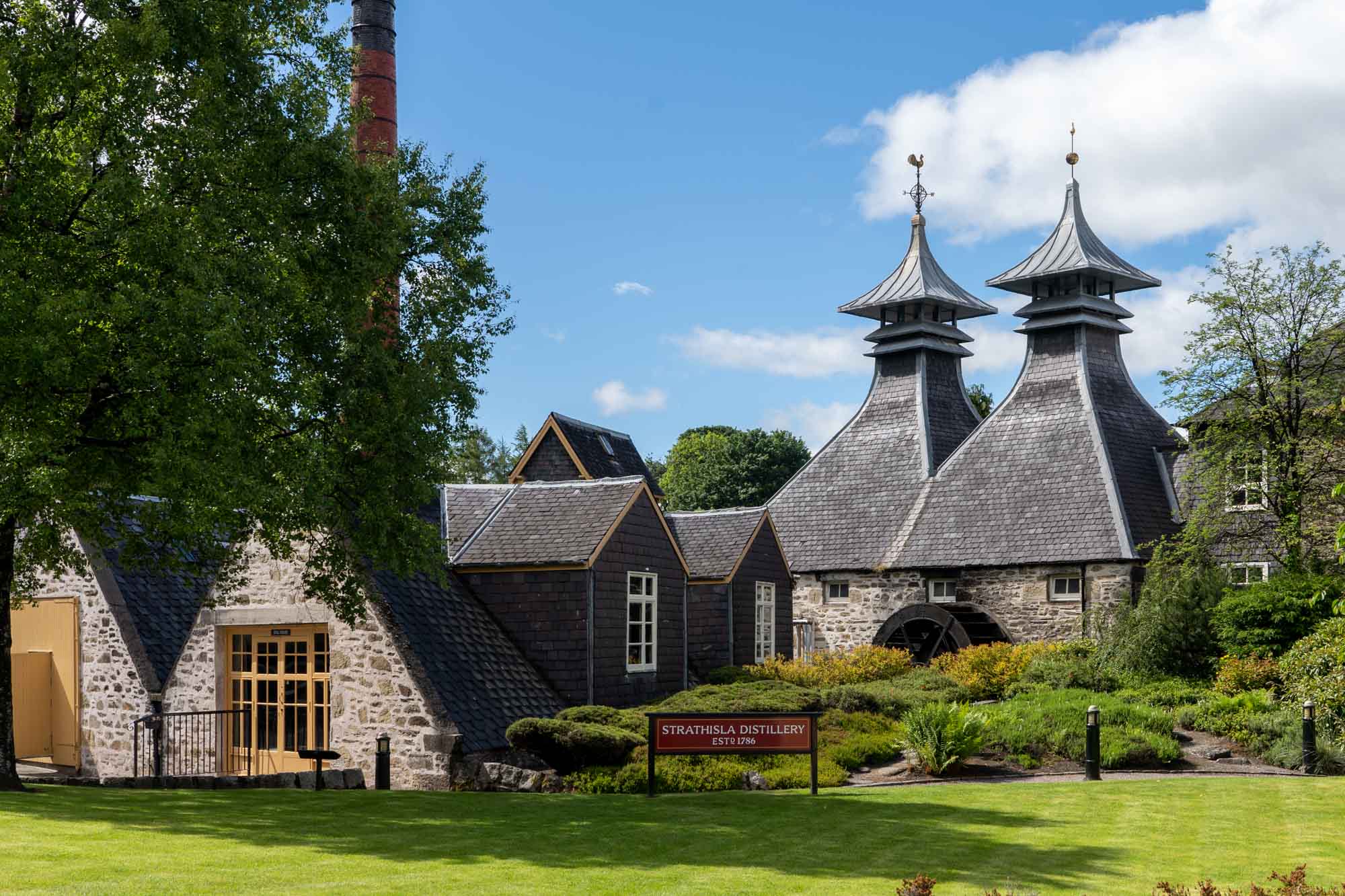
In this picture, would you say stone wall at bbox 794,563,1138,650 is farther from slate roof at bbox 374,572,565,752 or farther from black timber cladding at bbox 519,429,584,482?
slate roof at bbox 374,572,565,752

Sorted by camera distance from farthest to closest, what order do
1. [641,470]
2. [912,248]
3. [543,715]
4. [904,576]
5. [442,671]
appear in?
[912,248] < [641,470] < [904,576] < [543,715] < [442,671]

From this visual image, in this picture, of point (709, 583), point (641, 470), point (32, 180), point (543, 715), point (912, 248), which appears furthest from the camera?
point (912, 248)

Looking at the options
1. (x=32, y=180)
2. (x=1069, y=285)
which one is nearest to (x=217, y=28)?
(x=32, y=180)

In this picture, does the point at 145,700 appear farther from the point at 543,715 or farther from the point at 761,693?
the point at 761,693

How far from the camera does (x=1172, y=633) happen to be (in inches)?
1005

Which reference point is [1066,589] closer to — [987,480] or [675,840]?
[987,480]

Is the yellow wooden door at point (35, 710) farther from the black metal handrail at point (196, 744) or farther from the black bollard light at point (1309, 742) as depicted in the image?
the black bollard light at point (1309, 742)

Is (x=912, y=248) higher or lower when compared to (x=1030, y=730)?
higher

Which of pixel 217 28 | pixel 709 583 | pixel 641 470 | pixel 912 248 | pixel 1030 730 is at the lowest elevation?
pixel 1030 730

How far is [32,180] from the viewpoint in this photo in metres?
14.5

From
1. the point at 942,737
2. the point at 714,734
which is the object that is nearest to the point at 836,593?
the point at 942,737

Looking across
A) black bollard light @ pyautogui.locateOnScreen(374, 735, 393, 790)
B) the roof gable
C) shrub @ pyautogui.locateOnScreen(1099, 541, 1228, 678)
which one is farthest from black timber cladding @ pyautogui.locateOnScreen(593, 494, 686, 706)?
shrub @ pyautogui.locateOnScreen(1099, 541, 1228, 678)

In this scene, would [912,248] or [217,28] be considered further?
[912,248]

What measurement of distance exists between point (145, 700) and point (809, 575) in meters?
19.2
